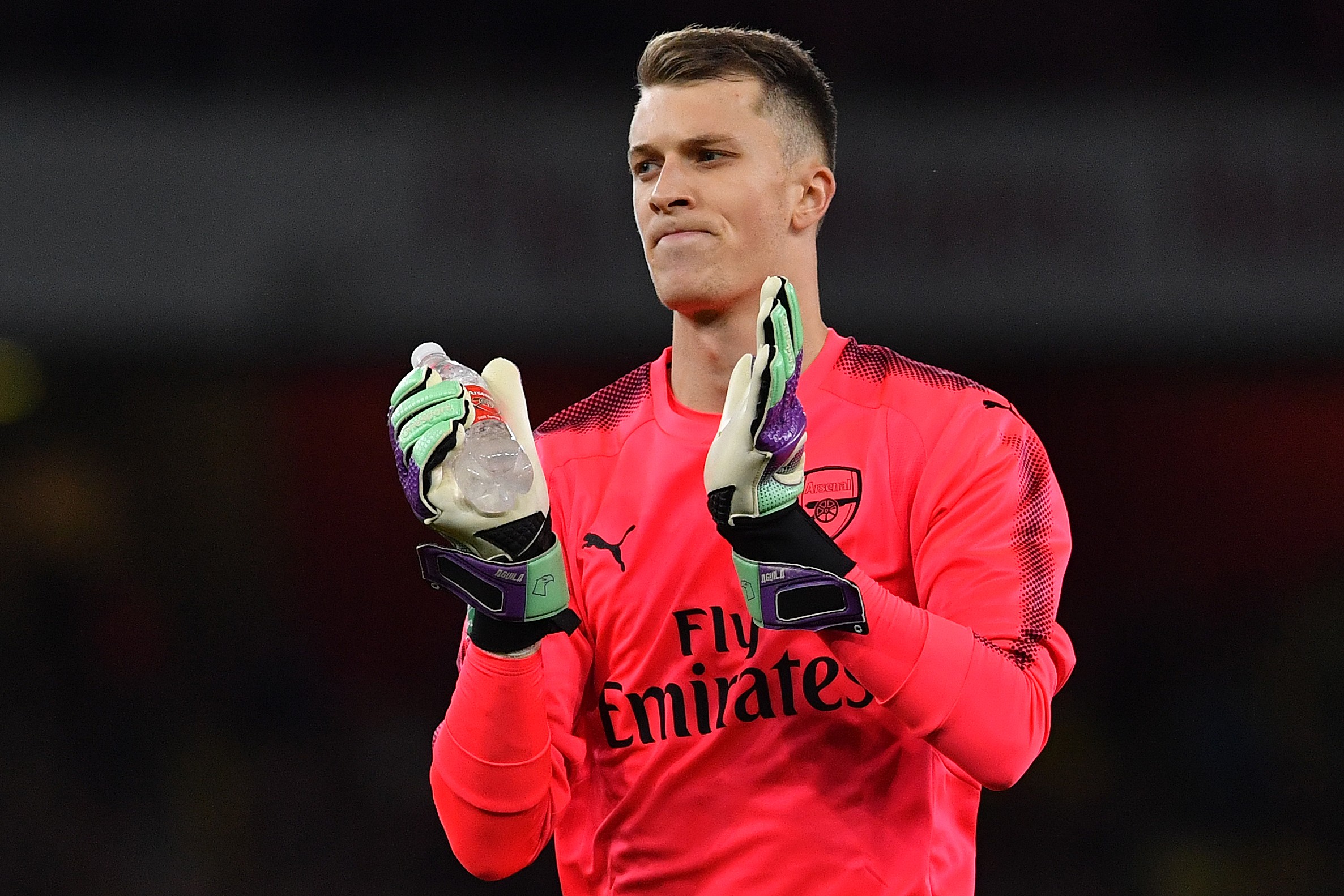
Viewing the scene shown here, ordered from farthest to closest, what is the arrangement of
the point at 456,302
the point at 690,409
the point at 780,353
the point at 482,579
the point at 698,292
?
1. the point at 456,302
2. the point at 690,409
3. the point at 698,292
4. the point at 482,579
5. the point at 780,353

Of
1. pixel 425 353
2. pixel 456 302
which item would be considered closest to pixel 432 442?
pixel 425 353

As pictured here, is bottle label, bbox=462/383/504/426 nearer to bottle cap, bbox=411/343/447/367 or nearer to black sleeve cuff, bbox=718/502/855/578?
bottle cap, bbox=411/343/447/367

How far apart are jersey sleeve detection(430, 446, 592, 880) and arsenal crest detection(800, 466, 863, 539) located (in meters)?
0.41

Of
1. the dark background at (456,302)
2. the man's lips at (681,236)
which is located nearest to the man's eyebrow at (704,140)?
the man's lips at (681,236)

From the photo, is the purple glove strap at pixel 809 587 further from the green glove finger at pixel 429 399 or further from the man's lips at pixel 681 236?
the man's lips at pixel 681 236

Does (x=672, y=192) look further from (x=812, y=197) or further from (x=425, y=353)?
(x=425, y=353)

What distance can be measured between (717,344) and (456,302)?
3.70 meters

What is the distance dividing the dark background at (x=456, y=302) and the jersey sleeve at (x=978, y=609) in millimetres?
3678

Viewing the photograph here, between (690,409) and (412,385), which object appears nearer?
(412,385)

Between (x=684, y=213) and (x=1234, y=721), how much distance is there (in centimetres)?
466

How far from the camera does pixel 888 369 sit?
233cm

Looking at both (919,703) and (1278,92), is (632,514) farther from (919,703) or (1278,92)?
(1278,92)

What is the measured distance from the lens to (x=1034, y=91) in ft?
19.6

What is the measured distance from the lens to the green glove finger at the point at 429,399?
1867mm
